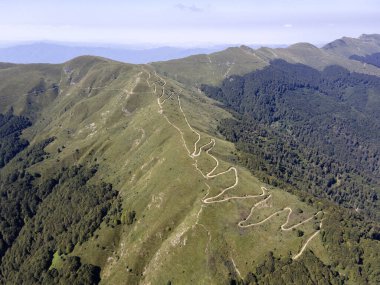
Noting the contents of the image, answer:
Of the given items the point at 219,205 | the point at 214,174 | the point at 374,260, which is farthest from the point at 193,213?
the point at 374,260

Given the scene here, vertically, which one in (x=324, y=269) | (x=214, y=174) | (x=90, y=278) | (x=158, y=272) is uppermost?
(x=214, y=174)

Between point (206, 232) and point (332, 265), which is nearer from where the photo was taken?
point (332, 265)

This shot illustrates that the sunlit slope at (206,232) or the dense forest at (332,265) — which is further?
the sunlit slope at (206,232)

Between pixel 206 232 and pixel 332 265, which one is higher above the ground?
pixel 206 232

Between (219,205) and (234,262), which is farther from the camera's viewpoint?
(219,205)

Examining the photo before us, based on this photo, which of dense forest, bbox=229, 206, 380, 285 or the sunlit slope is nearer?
dense forest, bbox=229, 206, 380, 285

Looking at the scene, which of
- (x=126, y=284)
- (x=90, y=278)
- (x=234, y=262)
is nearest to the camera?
(x=234, y=262)

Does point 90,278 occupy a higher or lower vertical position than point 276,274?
lower

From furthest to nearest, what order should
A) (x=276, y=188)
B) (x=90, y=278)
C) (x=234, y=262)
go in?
(x=276, y=188) < (x=90, y=278) < (x=234, y=262)

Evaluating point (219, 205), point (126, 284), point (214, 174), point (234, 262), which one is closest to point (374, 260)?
point (234, 262)

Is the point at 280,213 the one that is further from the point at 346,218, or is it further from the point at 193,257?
the point at 193,257
